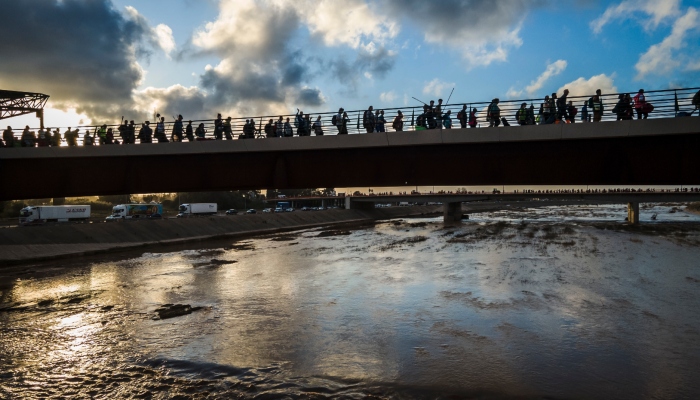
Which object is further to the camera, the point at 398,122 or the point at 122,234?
the point at 122,234

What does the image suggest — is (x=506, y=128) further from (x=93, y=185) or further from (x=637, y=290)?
(x=93, y=185)

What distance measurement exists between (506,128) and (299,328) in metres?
12.5

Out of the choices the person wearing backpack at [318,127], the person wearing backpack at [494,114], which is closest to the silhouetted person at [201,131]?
the person wearing backpack at [318,127]

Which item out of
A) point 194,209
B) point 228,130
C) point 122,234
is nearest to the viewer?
point 228,130

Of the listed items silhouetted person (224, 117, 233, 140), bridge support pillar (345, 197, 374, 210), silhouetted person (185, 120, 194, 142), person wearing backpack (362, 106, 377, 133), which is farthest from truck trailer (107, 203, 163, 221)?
person wearing backpack (362, 106, 377, 133)

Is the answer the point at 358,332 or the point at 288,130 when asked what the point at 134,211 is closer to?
the point at 288,130

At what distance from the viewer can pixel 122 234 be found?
171 ft

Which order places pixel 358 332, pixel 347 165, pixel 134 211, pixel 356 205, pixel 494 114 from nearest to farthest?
pixel 358 332 < pixel 494 114 < pixel 347 165 < pixel 134 211 < pixel 356 205

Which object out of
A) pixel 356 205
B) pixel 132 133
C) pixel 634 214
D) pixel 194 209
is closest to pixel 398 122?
pixel 132 133

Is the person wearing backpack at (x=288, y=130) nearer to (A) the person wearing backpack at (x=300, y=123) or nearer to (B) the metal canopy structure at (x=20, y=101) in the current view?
(A) the person wearing backpack at (x=300, y=123)

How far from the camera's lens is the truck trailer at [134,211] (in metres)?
85.9

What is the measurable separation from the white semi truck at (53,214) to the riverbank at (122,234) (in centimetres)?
2392

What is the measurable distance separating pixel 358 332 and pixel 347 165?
9.48m

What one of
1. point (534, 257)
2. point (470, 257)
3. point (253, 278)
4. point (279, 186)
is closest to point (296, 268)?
point (253, 278)
